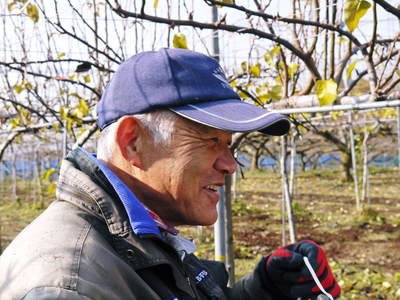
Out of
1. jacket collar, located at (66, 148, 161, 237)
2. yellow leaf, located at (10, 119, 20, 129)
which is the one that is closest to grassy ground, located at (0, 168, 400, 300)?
yellow leaf, located at (10, 119, 20, 129)

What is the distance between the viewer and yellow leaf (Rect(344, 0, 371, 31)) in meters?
1.42

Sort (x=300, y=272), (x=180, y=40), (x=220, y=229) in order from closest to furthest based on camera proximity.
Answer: (x=300, y=272)
(x=180, y=40)
(x=220, y=229)

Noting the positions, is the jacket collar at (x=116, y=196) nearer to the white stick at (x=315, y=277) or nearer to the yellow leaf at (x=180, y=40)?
the white stick at (x=315, y=277)

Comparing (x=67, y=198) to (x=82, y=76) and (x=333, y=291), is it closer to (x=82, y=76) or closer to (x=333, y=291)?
(x=333, y=291)

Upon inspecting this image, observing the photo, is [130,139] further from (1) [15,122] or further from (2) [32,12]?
(1) [15,122]

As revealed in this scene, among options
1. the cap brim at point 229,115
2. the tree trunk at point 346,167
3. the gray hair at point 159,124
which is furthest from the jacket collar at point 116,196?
the tree trunk at point 346,167

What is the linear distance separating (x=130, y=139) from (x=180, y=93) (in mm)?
181

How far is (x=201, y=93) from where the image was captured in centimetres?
114

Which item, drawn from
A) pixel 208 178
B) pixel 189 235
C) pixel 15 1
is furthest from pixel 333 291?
pixel 189 235

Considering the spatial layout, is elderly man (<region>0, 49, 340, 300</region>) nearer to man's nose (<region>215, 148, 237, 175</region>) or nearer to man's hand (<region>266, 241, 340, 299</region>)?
man's nose (<region>215, 148, 237, 175</region>)

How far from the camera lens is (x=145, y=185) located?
3.71ft

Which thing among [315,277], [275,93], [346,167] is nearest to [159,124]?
[315,277]

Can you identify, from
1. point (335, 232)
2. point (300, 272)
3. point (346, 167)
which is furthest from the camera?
point (346, 167)

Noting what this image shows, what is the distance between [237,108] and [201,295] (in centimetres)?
54
